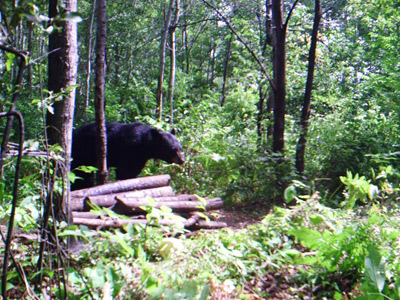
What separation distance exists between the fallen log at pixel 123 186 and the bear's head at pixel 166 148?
2.14 m

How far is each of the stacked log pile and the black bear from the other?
→ 186cm

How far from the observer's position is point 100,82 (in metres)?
6.34

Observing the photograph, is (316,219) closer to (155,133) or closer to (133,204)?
(133,204)

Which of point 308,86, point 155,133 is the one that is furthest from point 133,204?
point 308,86

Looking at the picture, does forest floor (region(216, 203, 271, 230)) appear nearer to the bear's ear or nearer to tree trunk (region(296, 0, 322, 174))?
tree trunk (region(296, 0, 322, 174))

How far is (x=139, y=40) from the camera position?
23547mm

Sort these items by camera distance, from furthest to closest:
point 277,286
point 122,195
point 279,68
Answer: point 279,68 < point 122,195 < point 277,286

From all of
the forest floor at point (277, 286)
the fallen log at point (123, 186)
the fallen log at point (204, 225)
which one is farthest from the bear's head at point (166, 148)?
the forest floor at point (277, 286)

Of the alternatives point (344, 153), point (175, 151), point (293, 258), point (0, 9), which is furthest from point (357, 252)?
point (175, 151)

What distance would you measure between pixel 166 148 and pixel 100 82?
8.47ft

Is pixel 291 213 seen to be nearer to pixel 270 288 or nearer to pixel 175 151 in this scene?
pixel 270 288

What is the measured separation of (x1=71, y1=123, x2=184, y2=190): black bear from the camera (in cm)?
769

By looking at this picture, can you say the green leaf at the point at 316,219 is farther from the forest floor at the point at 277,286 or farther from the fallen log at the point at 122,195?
the fallen log at the point at 122,195

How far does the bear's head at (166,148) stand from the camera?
28.0 feet
